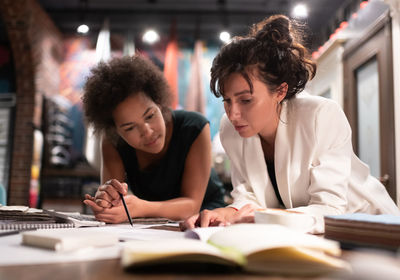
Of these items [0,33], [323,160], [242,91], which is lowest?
[323,160]

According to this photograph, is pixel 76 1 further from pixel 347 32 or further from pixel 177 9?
pixel 347 32

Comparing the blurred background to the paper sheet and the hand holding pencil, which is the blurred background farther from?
the paper sheet

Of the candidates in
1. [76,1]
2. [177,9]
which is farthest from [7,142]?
[177,9]

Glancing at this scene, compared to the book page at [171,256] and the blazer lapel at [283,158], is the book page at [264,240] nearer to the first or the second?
the book page at [171,256]

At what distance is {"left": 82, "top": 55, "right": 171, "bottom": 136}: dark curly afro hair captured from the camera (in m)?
1.60

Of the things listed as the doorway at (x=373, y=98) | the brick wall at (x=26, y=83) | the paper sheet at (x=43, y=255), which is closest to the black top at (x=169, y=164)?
the paper sheet at (x=43, y=255)

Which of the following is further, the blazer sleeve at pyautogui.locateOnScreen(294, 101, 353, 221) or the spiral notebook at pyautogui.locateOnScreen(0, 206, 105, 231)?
the blazer sleeve at pyautogui.locateOnScreen(294, 101, 353, 221)

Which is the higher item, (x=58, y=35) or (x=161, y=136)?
(x=58, y=35)

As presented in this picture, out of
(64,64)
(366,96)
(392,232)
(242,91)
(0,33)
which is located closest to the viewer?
(392,232)

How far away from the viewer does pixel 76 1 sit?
543cm

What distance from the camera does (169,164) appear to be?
5.67 feet

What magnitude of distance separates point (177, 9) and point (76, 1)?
144cm

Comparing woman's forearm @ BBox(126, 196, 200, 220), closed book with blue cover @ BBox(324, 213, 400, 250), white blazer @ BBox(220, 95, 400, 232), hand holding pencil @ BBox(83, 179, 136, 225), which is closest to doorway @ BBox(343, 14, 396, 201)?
white blazer @ BBox(220, 95, 400, 232)

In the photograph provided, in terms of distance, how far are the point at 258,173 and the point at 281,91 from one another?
32 cm
